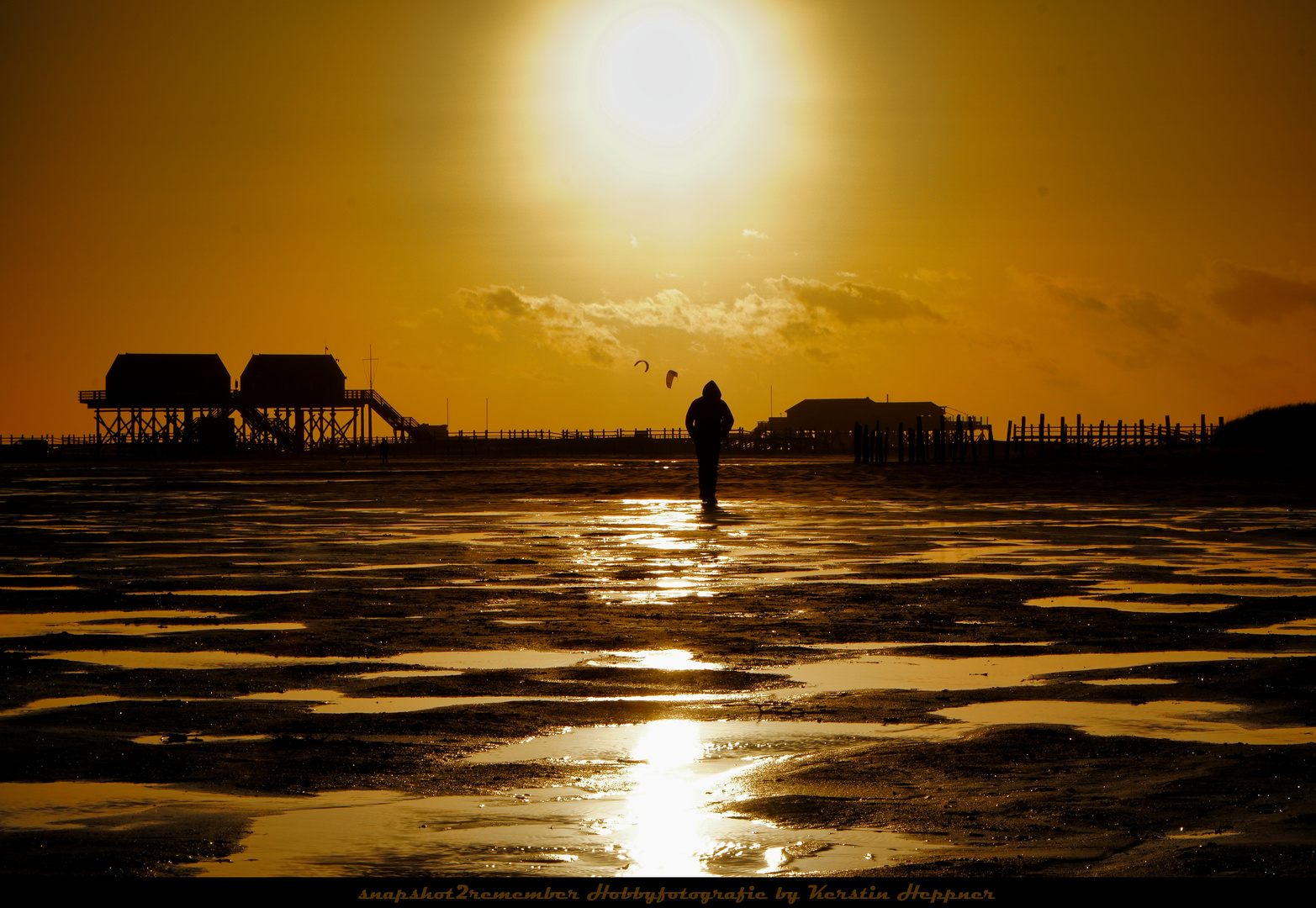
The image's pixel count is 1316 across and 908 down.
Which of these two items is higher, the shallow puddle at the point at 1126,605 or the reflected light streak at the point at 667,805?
the shallow puddle at the point at 1126,605

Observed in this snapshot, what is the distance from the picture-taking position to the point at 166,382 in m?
105

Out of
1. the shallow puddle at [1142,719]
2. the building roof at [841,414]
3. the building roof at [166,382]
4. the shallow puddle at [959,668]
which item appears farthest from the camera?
the building roof at [841,414]

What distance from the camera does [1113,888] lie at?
3.57 meters

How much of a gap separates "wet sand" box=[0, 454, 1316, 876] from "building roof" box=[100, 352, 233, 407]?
9304cm

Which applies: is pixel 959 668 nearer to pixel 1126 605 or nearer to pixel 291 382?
pixel 1126 605

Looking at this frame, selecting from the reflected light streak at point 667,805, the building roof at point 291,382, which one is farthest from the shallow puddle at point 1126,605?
the building roof at point 291,382

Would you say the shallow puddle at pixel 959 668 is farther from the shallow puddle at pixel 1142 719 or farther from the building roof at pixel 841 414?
the building roof at pixel 841 414

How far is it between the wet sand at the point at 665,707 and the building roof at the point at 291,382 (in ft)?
305

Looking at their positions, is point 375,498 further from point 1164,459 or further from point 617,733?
point 1164,459

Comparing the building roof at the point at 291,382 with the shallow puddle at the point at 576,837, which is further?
the building roof at the point at 291,382

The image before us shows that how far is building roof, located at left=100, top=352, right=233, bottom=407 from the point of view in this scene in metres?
105

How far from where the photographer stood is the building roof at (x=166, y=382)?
104750mm

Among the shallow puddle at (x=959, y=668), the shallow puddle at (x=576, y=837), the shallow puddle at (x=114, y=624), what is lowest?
the shallow puddle at (x=959, y=668)

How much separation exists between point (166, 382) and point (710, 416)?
8963cm
